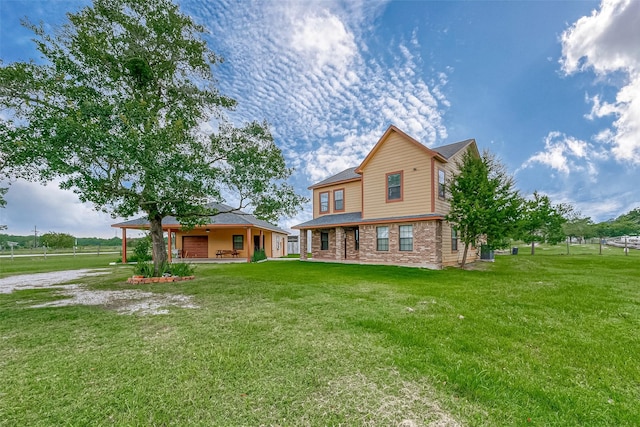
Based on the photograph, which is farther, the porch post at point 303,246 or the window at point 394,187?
the porch post at point 303,246

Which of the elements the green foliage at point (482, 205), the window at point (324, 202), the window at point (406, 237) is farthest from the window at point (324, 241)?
the green foliage at point (482, 205)

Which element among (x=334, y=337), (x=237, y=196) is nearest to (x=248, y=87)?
(x=237, y=196)

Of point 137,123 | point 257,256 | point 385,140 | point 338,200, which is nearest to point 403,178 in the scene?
point 385,140

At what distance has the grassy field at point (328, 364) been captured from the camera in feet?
8.02

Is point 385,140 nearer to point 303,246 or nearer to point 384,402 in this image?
point 303,246

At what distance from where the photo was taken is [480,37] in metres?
14.1

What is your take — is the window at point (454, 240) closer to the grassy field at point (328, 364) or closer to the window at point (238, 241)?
the grassy field at point (328, 364)

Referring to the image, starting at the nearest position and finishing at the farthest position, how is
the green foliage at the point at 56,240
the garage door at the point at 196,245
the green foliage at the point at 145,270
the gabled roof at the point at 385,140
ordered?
1. the green foliage at the point at 145,270
2. the gabled roof at the point at 385,140
3. the garage door at the point at 196,245
4. the green foliage at the point at 56,240

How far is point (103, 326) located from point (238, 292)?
10.9 feet

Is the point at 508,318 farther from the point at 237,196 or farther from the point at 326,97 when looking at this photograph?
the point at 326,97

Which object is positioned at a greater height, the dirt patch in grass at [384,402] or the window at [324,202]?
the window at [324,202]

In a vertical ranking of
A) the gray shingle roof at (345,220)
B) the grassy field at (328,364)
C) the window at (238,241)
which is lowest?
the grassy field at (328,364)

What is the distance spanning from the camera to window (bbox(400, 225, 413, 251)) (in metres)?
13.9

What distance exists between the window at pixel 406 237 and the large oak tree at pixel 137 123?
5939 mm
